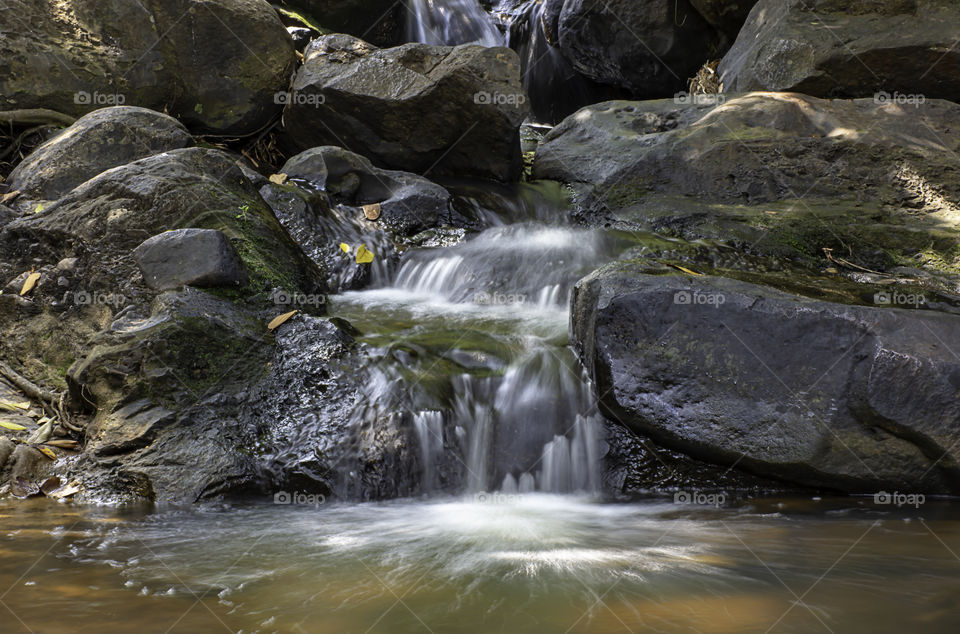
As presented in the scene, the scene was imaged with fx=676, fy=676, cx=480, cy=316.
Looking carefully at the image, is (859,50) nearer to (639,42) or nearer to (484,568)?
(639,42)

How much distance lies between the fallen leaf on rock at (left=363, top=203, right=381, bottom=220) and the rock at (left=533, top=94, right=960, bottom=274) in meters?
2.16

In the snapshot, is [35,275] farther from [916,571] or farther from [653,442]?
[916,571]

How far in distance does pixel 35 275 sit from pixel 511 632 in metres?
4.01

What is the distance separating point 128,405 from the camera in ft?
11.6

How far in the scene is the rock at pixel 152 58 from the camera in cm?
654

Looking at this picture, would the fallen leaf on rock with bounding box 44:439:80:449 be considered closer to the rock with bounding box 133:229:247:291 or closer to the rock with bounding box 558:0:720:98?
the rock with bounding box 133:229:247:291

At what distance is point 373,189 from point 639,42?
570 centimetres

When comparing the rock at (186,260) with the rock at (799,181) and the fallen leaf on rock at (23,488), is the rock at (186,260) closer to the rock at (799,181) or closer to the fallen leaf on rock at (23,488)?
the fallen leaf on rock at (23,488)

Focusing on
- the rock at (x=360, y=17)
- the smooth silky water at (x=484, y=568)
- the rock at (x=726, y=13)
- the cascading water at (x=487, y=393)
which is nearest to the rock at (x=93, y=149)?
the cascading water at (x=487, y=393)

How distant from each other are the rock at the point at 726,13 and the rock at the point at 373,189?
5.33 meters

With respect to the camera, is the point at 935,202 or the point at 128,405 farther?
the point at 935,202

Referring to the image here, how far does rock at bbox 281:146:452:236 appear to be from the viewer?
21.7 feet

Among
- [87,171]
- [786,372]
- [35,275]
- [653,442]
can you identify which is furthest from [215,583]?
[87,171]

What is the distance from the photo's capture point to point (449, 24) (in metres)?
11.7
